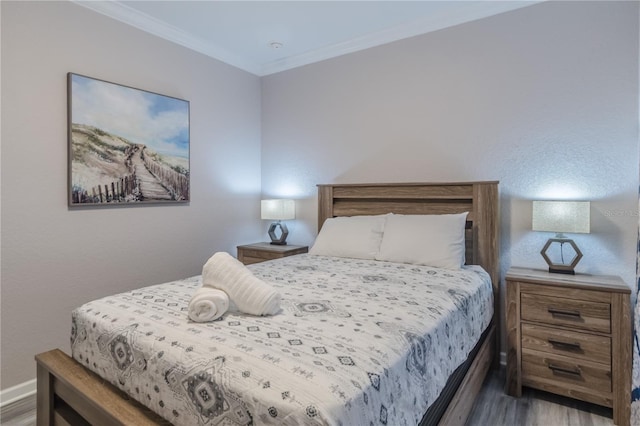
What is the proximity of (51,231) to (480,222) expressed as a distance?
289cm

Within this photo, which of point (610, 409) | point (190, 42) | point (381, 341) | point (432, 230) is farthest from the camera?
point (190, 42)

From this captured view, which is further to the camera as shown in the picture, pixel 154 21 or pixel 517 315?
pixel 154 21

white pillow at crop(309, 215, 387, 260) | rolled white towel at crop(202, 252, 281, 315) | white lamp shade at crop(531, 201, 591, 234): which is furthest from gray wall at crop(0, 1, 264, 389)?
white lamp shade at crop(531, 201, 591, 234)

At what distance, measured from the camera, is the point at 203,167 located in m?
3.29

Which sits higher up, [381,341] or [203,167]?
[203,167]

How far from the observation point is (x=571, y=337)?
202 centimetres

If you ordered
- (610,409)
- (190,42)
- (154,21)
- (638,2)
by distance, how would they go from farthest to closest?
(190,42)
(154,21)
(638,2)
(610,409)

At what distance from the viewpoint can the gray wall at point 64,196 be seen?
212cm

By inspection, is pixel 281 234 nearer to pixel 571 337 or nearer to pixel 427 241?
pixel 427 241

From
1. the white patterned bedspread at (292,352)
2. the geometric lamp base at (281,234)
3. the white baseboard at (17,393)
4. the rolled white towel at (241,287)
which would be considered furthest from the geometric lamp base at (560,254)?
the white baseboard at (17,393)

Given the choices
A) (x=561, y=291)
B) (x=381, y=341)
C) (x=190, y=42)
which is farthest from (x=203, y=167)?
(x=561, y=291)

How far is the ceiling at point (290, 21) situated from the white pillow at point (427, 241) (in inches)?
61.4

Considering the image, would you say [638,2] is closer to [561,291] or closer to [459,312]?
[561,291]

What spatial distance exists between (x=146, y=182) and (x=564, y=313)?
300 cm
